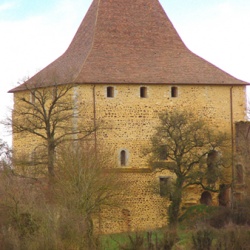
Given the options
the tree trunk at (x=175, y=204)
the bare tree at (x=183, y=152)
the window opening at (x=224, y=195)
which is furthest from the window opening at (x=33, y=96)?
the window opening at (x=224, y=195)

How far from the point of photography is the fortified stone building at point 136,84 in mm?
40219

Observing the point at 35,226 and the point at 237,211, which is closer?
the point at 35,226

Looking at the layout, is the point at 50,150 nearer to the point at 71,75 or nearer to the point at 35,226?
the point at 71,75

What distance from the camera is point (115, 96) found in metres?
40.5

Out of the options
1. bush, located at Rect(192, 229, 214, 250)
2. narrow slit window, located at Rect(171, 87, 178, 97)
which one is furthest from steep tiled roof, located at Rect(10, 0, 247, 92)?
bush, located at Rect(192, 229, 214, 250)

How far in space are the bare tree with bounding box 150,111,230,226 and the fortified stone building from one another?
1.16 m

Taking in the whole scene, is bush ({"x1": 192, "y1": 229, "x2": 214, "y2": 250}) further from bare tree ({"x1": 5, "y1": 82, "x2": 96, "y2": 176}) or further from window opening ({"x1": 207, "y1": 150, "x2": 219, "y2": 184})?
window opening ({"x1": 207, "y1": 150, "x2": 219, "y2": 184})

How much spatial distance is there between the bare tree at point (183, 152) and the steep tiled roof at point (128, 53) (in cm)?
227

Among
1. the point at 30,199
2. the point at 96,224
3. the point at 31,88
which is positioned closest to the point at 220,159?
the point at 96,224

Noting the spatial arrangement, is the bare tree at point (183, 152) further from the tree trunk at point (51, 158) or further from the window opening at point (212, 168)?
the tree trunk at point (51, 158)

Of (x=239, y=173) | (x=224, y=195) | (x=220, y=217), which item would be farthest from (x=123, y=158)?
(x=220, y=217)

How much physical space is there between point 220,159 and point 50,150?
7.91 meters

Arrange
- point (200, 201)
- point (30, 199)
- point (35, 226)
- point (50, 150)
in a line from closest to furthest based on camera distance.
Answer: point (35, 226) → point (30, 199) → point (50, 150) → point (200, 201)

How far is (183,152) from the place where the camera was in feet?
127
